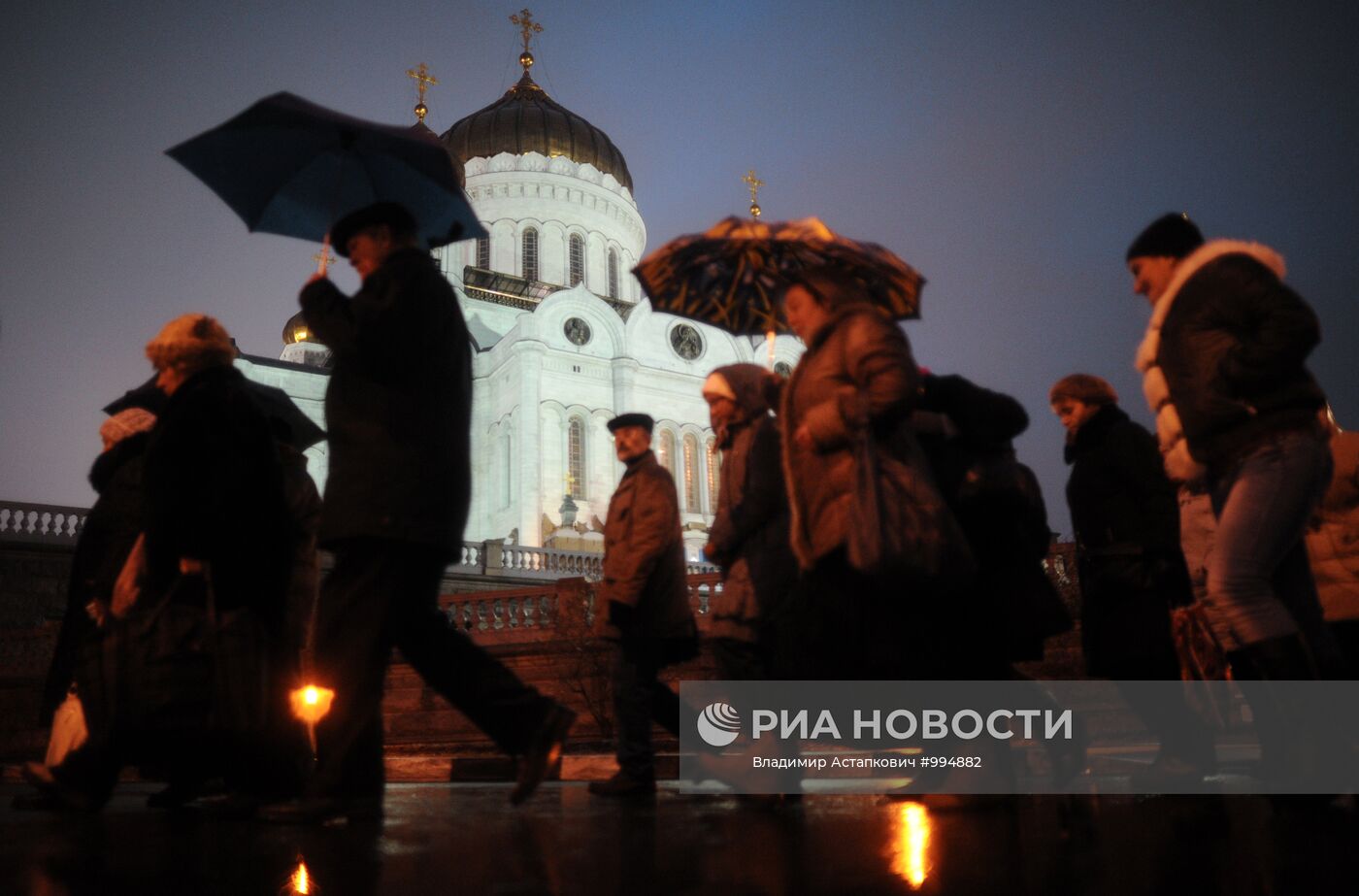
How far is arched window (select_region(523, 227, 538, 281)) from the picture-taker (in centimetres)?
3703

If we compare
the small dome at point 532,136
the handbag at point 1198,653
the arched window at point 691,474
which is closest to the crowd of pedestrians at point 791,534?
the handbag at point 1198,653

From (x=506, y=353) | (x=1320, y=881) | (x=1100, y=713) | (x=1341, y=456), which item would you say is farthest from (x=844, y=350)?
(x=506, y=353)

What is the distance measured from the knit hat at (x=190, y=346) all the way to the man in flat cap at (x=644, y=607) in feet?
5.25

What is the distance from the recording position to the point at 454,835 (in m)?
2.86

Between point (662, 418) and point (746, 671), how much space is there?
27888 mm

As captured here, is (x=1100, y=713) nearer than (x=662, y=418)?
Yes

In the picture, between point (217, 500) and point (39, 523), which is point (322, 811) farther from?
point (39, 523)

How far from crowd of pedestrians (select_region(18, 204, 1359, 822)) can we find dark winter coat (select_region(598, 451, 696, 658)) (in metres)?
0.58

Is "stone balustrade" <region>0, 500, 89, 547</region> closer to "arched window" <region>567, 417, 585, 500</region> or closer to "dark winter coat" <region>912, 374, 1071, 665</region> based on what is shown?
"arched window" <region>567, 417, 585, 500</region>

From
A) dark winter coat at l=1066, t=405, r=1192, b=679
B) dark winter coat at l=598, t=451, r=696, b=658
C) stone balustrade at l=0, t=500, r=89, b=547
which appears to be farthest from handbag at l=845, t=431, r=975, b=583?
stone balustrade at l=0, t=500, r=89, b=547

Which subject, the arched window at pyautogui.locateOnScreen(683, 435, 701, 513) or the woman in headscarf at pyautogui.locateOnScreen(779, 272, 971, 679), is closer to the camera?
the woman in headscarf at pyautogui.locateOnScreen(779, 272, 971, 679)

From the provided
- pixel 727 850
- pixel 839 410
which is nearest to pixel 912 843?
pixel 727 850

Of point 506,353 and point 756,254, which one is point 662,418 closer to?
point 506,353

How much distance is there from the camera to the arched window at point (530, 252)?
121 feet
